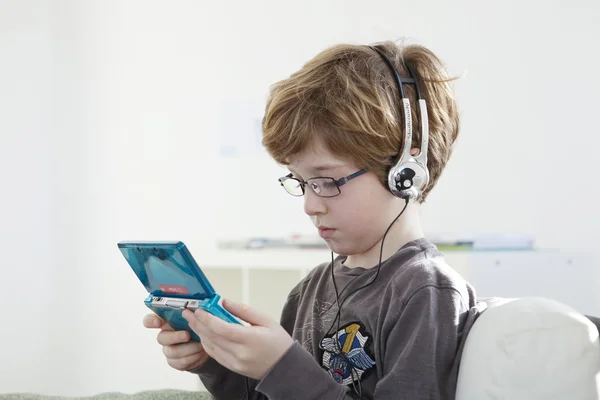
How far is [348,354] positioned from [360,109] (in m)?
0.35

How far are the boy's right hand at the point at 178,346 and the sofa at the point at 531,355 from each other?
1.32ft

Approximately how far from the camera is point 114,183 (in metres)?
3.53

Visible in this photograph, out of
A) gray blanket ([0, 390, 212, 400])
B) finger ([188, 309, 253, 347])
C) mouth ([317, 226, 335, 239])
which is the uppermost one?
mouth ([317, 226, 335, 239])

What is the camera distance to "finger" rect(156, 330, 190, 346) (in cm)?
106

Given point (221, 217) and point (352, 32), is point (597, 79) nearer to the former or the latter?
point (352, 32)

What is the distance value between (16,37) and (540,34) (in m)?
2.31

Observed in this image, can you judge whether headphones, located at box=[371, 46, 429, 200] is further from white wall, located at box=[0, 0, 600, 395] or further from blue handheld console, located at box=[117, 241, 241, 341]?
white wall, located at box=[0, 0, 600, 395]

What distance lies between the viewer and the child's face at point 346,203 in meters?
1.05

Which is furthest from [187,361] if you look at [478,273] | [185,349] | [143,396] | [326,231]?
[478,273]

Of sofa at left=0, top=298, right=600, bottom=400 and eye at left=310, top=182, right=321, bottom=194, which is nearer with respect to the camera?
sofa at left=0, top=298, right=600, bottom=400

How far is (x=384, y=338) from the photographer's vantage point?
3.22 feet

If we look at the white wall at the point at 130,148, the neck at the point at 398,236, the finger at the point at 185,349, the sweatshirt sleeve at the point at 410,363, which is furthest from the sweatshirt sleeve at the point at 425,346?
the white wall at the point at 130,148

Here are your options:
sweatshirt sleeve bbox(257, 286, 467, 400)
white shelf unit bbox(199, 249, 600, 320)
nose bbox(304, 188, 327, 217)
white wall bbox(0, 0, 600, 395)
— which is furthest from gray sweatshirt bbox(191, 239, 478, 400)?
white wall bbox(0, 0, 600, 395)

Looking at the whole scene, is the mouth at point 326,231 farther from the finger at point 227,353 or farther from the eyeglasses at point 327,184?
the finger at point 227,353
